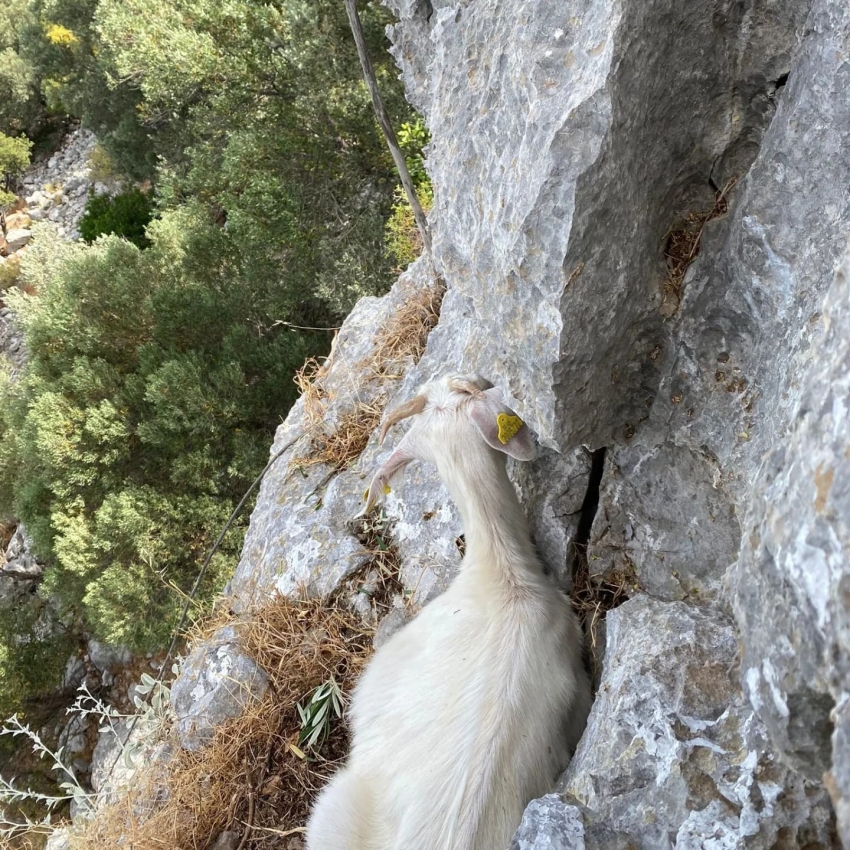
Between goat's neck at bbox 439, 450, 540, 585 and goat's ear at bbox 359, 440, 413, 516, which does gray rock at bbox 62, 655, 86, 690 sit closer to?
goat's ear at bbox 359, 440, 413, 516

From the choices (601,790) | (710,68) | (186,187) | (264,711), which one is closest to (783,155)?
(710,68)

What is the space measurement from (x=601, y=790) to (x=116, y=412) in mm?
11950

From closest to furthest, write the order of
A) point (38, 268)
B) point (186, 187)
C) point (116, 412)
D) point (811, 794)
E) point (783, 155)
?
point (811, 794), point (783, 155), point (116, 412), point (186, 187), point (38, 268)

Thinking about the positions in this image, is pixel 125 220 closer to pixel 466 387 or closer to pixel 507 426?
pixel 466 387

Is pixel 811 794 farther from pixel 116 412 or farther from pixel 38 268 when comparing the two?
pixel 38 268

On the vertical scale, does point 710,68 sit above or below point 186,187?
below

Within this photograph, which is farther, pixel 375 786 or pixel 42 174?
pixel 42 174

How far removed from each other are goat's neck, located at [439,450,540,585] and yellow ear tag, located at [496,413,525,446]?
0.17 meters

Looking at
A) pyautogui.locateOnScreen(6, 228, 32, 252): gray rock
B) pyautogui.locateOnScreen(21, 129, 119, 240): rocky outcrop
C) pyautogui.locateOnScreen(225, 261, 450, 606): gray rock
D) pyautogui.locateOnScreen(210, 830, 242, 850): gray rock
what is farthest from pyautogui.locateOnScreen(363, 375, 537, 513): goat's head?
pyautogui.locateOnScreen(6, 228, 32, 252): gray rock

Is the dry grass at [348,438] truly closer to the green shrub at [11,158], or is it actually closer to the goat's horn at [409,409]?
the goat's horn at [409,409]

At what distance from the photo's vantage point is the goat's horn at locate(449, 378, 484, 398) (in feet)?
9.15

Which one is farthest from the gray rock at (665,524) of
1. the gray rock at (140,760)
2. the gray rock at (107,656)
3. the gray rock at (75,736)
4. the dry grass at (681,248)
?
the gray rock at (107,656)

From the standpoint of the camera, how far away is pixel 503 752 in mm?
2395

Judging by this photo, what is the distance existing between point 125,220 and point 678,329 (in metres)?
19.4
